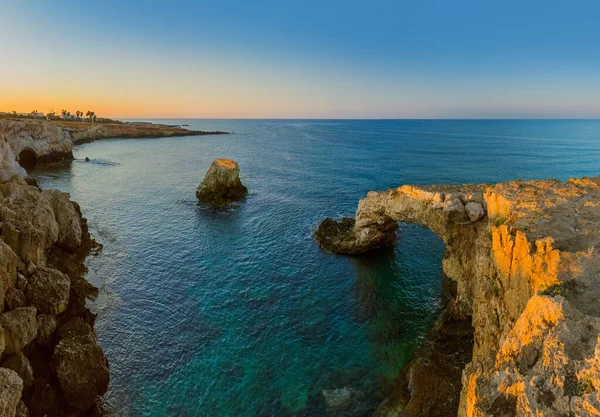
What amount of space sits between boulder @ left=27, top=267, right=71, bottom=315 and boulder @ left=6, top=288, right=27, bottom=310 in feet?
2.38

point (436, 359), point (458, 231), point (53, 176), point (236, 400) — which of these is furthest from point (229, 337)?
point (53, 176)

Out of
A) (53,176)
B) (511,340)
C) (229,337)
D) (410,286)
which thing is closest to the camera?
(511,340)

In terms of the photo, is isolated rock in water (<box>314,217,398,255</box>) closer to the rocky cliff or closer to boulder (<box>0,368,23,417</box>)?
the rocky cliff

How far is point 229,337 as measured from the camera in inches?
990

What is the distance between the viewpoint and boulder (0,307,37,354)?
1792 centimetres

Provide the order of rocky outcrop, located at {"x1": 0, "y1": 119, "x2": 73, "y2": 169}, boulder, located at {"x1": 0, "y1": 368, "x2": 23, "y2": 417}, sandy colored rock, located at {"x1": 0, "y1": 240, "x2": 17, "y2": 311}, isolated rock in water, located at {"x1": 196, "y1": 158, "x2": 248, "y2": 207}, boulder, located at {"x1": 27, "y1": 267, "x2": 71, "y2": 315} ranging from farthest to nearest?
1. rocky outcrop, located at {"x1": 0, "y1": 119, "x2": 73, "y2": 169}
2. isolated rock in water, located at {"x1": 196, "y1": 158, "x2": 248, "y2": 207}
3. boulder, located at {"x1": 27, "y1": 267, "x2": 71, "y2": 315}
4. sandy colored rock, located at {"x1": 0, "y1": 240, "x2": 17, "y2": 311}
5. boulder, located at {"x1": 0, "y1": 368, "x2": 23, "y2": 417}

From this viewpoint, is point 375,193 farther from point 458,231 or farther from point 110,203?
point 110,203

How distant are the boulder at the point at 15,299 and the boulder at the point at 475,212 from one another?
95.8ft

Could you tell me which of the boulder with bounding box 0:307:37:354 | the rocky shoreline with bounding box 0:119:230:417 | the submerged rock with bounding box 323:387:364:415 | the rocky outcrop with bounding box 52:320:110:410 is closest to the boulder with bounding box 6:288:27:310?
the rocky shoreline with bounding box 0:119:230:417

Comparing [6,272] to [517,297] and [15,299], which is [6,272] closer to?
[15,299]

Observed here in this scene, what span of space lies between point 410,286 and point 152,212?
125 ft

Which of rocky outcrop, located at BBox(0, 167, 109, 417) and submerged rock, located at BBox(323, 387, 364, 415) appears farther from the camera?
submerged rock, located at BBox(323, 387, 364, 415)

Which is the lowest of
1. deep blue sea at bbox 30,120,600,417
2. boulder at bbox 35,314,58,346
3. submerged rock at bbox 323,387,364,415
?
submerged rock at bbox 323,387,364,415

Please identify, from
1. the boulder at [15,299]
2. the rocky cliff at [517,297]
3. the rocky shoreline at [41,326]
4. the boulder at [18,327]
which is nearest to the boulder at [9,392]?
the rocky shoreline at [41,326]
